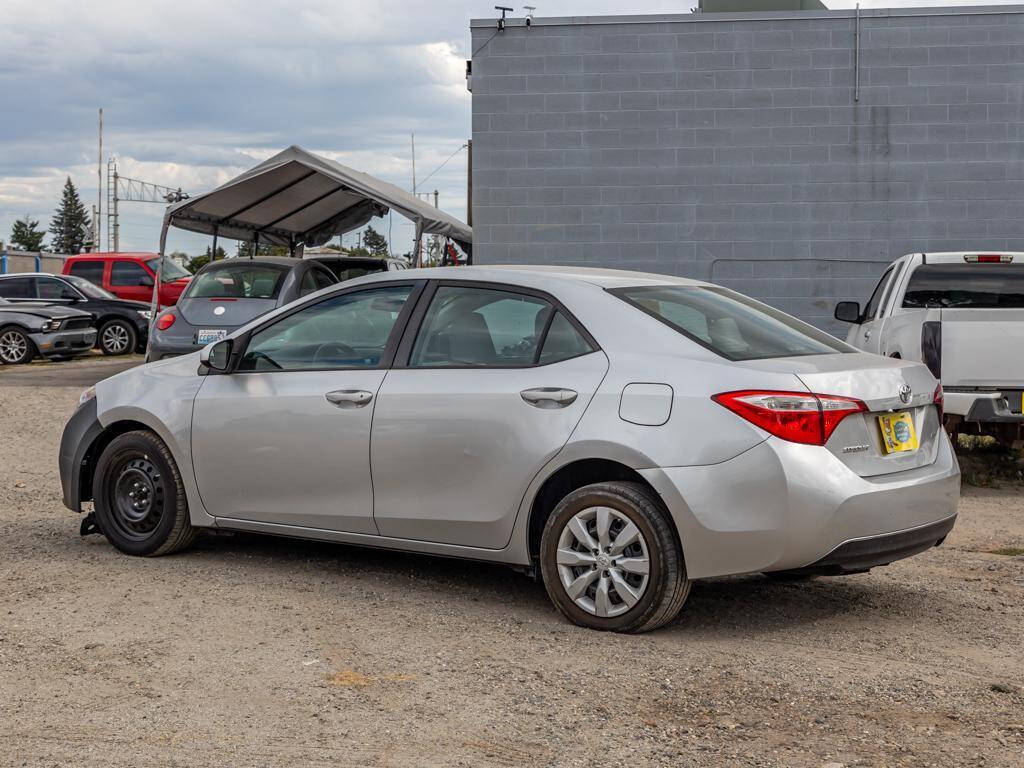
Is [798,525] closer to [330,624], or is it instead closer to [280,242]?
[330,624]

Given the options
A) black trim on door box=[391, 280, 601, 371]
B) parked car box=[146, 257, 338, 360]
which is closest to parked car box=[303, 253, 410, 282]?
parked car box=[146, 257, 338, 360]

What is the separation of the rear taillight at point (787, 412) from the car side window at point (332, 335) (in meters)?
1.85

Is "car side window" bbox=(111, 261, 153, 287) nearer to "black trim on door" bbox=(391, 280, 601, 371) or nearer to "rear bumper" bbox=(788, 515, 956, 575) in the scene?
"black trim on door" bbox=(391, 280, 601, 371)

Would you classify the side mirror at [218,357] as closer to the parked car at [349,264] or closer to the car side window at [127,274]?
the parked car at [349,264]

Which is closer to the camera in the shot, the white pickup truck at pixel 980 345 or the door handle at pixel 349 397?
the door handle at pixel 349 397

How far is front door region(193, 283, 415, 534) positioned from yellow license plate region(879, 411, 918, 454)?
88.6 inches

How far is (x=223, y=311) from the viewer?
1406 centimetres

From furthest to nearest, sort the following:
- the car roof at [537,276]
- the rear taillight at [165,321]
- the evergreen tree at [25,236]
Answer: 1. the evergreen tree at [25,236]
2. the rear taillight at [165,321]
3. the car roof at [537,276]

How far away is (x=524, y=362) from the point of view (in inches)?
222

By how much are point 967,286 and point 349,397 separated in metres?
6.29

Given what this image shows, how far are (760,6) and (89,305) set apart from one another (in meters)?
13.3

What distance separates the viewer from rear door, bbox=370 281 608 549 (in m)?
5.45

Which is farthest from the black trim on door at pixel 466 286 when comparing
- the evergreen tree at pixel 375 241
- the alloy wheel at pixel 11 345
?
the alloy wheel at pixel 11 345

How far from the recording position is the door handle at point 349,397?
5988 millimetres
